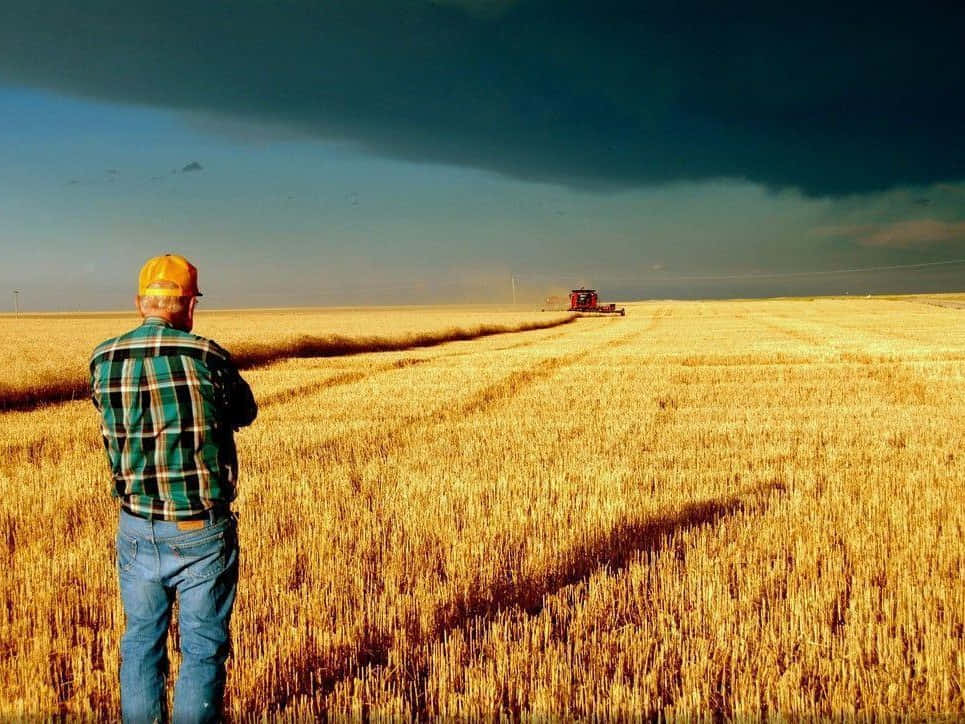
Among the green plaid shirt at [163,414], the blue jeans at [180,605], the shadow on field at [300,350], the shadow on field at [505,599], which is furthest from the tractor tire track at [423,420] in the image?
the shadow on field at [300,350]

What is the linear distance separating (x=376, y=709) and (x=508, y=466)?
6.18 meters

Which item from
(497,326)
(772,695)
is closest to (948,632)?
(772,695)

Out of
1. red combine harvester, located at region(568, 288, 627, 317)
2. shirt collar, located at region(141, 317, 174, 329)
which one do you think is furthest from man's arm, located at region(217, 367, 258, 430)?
red combine harvester, located at region(568, 288, 627, 317)

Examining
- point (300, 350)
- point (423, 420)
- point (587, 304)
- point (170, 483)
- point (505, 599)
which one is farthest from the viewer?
point (587, 304)

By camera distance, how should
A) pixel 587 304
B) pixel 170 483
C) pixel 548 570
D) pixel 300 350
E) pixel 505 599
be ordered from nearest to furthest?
pixel 170 483, pixel 505 599, pixel 548 570, pixel 300 350, pixel 587 304

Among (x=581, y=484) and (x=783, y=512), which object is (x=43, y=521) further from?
(x=783, y=512)

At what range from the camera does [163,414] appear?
3.43 metres

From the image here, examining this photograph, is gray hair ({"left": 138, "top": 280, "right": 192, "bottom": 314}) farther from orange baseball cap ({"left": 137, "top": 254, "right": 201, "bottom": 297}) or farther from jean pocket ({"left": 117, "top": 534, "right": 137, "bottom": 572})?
jean pocket ({"left": 117, "top": 534, "right": 137, "bottom": 572})

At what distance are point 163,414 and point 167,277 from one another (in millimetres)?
566

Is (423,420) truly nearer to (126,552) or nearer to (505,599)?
(505,599)

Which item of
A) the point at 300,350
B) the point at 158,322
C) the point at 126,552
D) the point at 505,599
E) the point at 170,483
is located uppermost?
the point at 158,322

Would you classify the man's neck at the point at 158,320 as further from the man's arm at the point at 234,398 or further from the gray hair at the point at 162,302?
the man's arm at the point at 234,398

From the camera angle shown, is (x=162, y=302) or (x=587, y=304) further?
(x=587, y=304)

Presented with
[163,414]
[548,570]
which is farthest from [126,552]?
[548,570]
